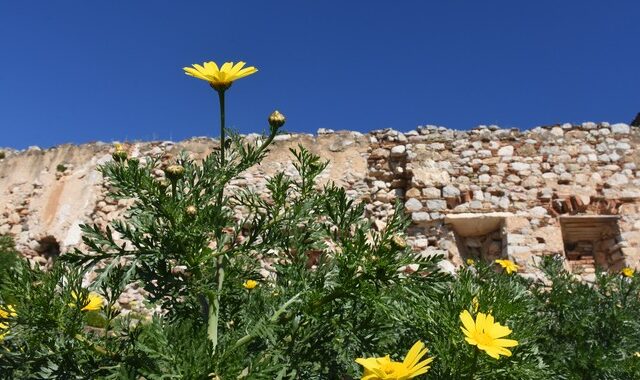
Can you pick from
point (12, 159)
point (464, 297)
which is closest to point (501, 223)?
point (464, 297)

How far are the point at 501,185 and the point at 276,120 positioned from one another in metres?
5.68

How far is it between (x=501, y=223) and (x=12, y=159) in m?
8.52

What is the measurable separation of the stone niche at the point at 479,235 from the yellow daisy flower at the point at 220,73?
5372mm

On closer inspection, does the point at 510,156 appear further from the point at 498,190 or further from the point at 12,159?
the point at 12,159

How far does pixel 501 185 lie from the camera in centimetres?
719

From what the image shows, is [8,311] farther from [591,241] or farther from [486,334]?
[591,241]

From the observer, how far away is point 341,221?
80.7 inches

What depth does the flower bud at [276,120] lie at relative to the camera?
2107 millimetres

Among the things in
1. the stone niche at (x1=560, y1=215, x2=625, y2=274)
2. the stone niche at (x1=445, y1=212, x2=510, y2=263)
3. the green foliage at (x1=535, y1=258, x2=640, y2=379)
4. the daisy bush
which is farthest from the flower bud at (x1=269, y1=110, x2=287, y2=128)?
the stone niche at (x1=560, y1=215, x2=625, y2=274)

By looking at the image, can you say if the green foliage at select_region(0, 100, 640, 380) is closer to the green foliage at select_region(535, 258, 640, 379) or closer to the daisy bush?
the daisy bush

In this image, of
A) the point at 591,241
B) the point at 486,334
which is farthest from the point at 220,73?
the point at 591,241

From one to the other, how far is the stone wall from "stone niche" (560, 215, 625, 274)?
13 mm

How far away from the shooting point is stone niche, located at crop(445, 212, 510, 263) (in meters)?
6.96

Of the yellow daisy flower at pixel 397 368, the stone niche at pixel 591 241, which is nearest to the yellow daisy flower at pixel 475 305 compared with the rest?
the yellow daisy flower at pixel 397 368
